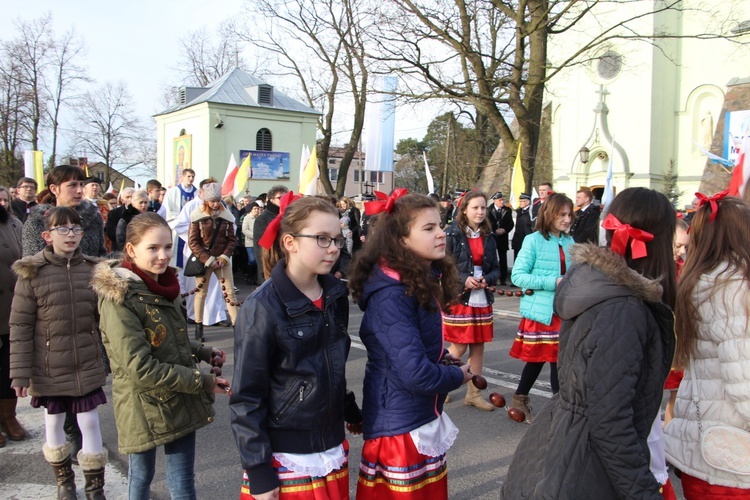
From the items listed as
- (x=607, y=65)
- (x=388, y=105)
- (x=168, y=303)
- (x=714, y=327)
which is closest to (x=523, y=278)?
(x=714, y=327)

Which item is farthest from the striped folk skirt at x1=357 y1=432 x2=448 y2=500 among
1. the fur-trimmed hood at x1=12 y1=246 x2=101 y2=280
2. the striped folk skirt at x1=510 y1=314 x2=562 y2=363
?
the striped folk skirt at x1=510 y1=314 x2=562 y2=363

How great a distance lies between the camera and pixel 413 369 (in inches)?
98.9

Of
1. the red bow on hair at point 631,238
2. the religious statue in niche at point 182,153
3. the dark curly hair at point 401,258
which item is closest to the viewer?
the red bow on hair at point 631,238

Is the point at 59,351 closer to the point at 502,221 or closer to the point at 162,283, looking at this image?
the point at 162,283

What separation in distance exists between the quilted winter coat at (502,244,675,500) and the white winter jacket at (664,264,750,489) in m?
0.36

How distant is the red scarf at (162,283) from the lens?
125 inches

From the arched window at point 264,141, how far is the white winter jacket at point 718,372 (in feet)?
123

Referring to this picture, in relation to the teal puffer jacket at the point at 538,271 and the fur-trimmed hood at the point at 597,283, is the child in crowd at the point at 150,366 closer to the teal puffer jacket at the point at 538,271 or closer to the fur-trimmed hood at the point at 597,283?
the fur-trimmed hood at the point at 597,283

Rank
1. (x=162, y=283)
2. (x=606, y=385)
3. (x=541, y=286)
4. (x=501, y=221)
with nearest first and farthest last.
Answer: (x=606, y=385), (x=162, y=283), (x=541, y=286), (x=501, y=221)

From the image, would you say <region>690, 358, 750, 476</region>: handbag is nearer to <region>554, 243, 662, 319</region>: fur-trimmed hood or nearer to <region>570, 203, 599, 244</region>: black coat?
<region>554, 243, 662, 319</region>: fur-trimmed hood

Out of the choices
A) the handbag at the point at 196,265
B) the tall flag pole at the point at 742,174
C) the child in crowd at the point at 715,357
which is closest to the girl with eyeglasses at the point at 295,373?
the child in crowd at the point at 715,357

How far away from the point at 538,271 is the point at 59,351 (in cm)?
354

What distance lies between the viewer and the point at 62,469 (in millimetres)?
3752

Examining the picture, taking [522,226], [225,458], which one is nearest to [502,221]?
[522,226]
